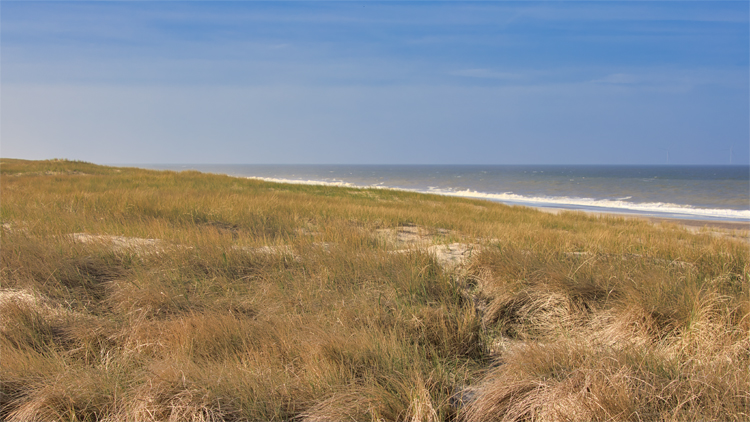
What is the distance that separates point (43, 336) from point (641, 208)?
33.3m

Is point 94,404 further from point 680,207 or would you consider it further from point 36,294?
point 680,207

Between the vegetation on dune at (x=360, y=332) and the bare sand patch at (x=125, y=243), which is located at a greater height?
the bare sand patch at (x=125, y=243)

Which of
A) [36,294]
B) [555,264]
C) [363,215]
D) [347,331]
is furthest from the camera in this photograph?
[363,215]

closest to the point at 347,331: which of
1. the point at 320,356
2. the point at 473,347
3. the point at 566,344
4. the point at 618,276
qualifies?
the point at 320,356

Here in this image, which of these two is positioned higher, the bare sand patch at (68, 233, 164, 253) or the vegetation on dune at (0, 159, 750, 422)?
the bare sand patch at (68, 233, 164, 253)

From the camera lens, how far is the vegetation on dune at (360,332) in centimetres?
226

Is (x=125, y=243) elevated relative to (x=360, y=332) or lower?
elevated

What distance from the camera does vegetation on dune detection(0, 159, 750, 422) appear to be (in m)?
2.26

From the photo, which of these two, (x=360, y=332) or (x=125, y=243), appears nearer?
(x=360, y=332)

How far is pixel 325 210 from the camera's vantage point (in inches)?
403

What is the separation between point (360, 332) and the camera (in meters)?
2.87

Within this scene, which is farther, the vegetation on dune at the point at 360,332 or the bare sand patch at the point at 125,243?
the bare sand patch at the point at 125,243

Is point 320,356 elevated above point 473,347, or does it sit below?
above

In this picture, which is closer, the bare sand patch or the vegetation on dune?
the vegetation on dune
